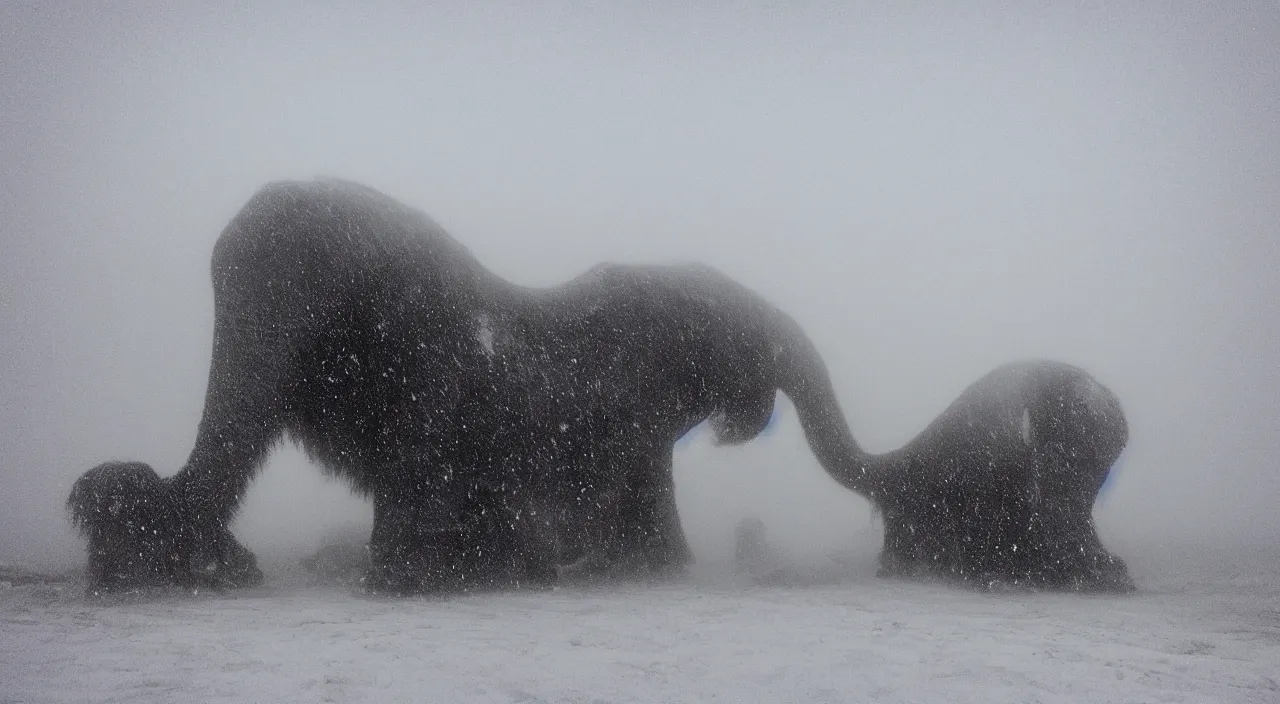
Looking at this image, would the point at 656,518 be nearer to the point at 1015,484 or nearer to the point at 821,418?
the point at 821,418

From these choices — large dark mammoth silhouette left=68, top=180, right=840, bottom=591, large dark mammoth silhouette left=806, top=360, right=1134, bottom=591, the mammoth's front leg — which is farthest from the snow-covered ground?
large dark mammoth silhouette left=806, top=360, right=1134, bottom=591

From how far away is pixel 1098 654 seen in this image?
10.2 ft

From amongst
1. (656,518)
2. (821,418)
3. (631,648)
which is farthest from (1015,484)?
(631,648)

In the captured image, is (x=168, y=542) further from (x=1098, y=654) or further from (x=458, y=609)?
(x=1098, y=654)

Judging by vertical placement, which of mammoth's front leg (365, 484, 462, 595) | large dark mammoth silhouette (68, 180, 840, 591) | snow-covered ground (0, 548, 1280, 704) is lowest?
snow-covered ground (0, 548, 1280, 704)

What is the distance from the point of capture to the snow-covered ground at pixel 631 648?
249 cm

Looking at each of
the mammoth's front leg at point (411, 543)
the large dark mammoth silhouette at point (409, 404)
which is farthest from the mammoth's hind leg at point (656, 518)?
the mammoth's front leg at point (411, 543)

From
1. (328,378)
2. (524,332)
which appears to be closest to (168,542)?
(328,378)

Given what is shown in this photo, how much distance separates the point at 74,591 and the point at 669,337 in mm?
3721

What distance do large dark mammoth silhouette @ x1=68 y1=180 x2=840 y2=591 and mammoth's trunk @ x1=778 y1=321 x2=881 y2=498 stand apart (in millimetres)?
976

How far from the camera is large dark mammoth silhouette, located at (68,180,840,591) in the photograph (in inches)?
169

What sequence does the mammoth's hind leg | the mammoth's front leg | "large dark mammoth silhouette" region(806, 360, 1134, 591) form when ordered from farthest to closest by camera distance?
the mammoth's hind leg → "large dark mammoth silhouette" region(806, 360, 1134, 591) → the mammoth's front leg

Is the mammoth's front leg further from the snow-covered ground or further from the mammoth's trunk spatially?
the mammoth's trunk

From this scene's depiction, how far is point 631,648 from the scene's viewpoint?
3045 mm
